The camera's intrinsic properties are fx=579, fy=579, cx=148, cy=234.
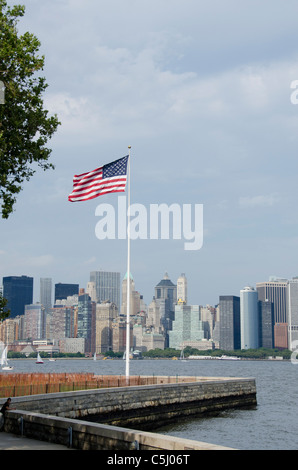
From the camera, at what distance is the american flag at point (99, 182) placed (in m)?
39.5

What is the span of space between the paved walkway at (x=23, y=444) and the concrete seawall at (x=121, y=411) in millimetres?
330

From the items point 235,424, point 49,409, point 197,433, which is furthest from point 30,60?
point 235,424

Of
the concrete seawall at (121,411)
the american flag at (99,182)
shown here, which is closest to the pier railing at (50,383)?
the concrete seawall at (121,411)

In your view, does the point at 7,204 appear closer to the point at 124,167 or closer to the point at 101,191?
the point at 101,191

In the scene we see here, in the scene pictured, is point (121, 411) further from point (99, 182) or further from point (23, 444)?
point (23, 444)

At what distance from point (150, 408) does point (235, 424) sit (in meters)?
7.55

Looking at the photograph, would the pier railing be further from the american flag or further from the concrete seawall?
the american flag

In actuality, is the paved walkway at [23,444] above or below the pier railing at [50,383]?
above

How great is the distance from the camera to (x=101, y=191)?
40.3 meters

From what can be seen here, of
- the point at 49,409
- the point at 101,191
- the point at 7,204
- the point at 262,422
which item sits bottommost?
the point at 262,422

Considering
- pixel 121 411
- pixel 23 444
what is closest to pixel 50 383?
pixel 121 411

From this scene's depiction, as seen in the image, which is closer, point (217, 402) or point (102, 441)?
point (102, 441)

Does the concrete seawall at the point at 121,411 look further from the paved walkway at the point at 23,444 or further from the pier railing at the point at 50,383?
the pier railing at the point at 50,383

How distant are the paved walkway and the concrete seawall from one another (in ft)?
1.08
